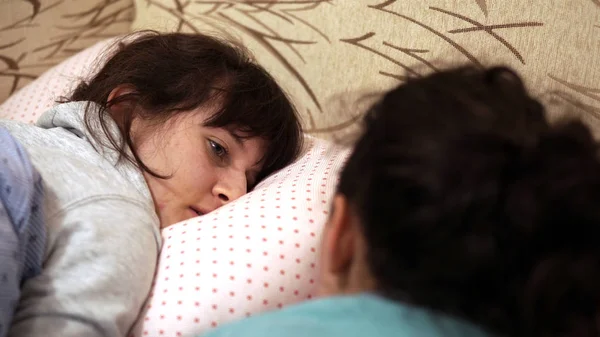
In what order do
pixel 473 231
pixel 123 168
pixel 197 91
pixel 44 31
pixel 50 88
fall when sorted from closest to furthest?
pixel 473 231 < pixel 123 168 < pixel 197 91 < pixel 50 88 < pixel 44 31

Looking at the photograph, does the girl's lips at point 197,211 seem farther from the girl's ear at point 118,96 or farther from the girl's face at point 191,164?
the girl's ear at point 118,96

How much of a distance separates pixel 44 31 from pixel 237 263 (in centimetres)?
93

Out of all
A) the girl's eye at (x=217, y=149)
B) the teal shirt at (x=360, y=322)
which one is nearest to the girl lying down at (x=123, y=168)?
the girl's eye at (x=217, y=149)

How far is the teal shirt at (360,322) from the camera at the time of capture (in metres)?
0.51

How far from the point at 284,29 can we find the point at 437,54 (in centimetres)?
33

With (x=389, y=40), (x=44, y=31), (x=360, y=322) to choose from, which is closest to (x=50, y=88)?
(x=44, y=31)

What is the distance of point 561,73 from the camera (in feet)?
3.19

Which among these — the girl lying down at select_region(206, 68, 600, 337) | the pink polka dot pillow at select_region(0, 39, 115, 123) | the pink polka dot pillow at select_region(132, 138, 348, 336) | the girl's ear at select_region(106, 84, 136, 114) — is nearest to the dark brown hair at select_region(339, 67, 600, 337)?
the girl lying down at select_region(206, 68, 600, 337)

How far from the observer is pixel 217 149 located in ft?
3.39

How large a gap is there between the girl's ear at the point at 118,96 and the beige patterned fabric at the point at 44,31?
18.8 inches

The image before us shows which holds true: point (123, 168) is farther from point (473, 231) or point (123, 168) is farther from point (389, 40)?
point (473, 231)

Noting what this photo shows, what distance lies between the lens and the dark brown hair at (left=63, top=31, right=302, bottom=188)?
106 centimetres

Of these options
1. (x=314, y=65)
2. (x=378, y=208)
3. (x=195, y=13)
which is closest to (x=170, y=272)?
(x=378, y=208)

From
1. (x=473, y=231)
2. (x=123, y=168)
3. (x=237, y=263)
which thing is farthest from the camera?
(x=123, y=168)
